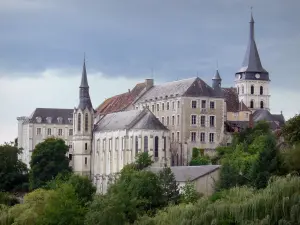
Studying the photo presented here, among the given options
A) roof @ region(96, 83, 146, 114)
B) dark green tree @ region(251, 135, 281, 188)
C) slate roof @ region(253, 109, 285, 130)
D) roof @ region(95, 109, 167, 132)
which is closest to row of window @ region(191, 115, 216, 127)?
roof @ region(95, 109, 167, 132)

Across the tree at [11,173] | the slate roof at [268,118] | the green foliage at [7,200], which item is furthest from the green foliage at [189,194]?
the tree at [11,173]

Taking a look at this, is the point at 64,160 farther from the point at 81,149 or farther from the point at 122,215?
the point at 122,215

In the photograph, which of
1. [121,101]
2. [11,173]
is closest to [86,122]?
[121,101]

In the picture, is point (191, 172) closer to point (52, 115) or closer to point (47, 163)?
point (47, 163)

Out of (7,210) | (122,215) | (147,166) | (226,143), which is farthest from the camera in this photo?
(226,143)

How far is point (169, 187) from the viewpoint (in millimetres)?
84562

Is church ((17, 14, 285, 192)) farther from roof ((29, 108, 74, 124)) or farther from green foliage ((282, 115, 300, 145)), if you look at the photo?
green foliage ((282, 115, 300, 145))

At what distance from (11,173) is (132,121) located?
60.5ft

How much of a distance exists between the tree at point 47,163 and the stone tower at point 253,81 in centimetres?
3438

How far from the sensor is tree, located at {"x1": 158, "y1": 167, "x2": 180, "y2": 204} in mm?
83062

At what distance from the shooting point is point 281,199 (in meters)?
64.3

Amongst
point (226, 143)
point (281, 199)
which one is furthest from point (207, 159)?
point (281, 199)

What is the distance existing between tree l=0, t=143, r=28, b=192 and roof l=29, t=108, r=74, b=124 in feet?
71.9

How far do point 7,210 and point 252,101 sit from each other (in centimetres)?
6751
